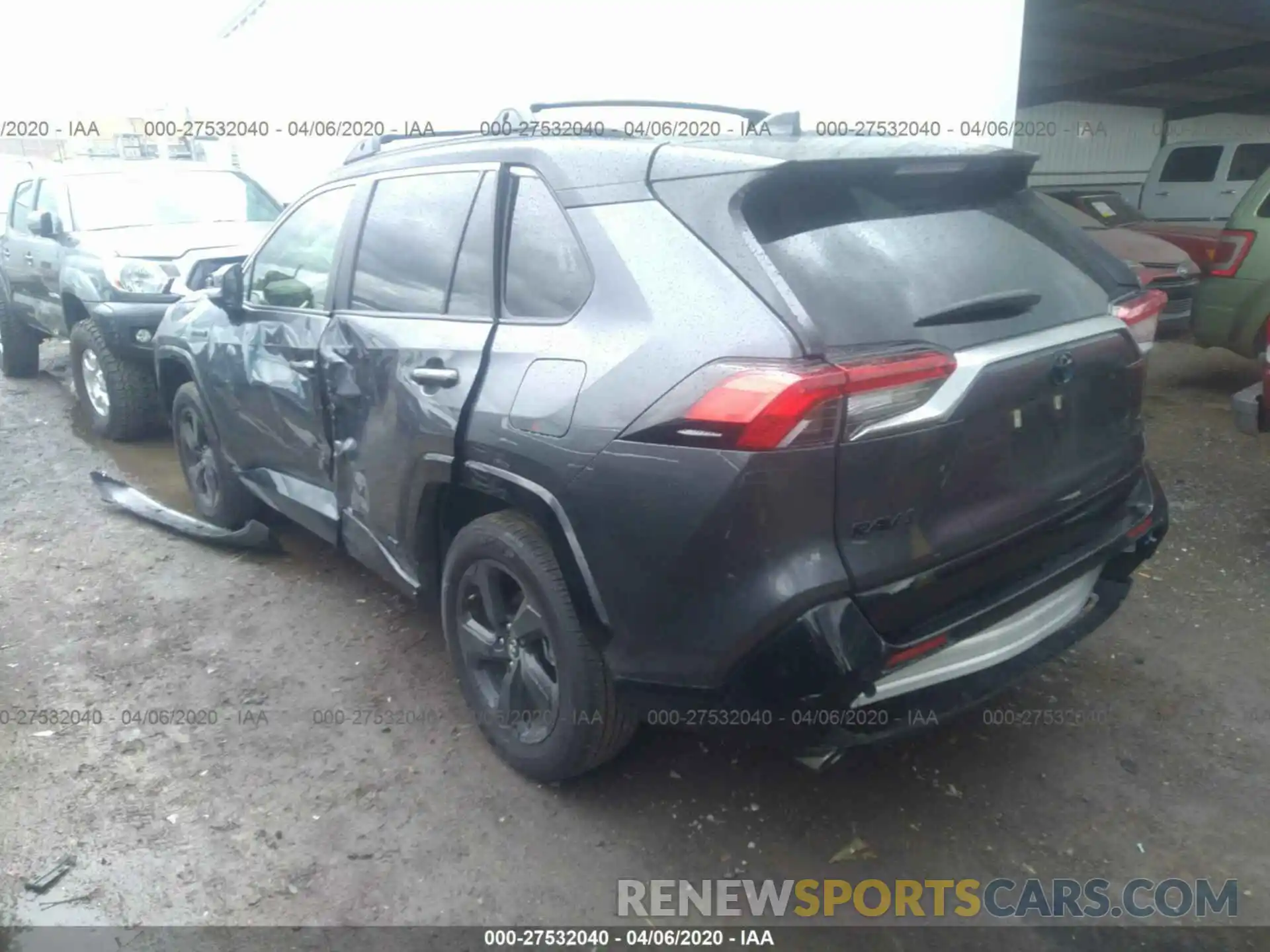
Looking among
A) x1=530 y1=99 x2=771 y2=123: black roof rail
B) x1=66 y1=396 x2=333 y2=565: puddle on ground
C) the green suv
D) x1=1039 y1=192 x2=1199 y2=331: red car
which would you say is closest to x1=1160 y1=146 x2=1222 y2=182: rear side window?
x1=1039 y1=192 x2=1199 y2=331: red car

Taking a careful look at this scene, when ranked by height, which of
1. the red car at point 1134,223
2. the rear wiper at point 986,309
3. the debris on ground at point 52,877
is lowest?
the debris on ground at point 52,877

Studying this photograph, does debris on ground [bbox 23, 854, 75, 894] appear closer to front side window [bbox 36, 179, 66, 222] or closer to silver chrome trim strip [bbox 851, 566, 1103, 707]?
silver chrome trim strip [bbox 851, 566, 1103, 707]

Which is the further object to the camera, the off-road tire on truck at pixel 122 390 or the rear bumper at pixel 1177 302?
the rear bumper at pixel 1177 302

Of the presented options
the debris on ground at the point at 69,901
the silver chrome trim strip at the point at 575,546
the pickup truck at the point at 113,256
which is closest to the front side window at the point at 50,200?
the pickup truck at the point at 113,256

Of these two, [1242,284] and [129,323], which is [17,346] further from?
[1242,284]

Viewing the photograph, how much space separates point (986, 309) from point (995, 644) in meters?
0.84

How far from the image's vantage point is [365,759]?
3.09m

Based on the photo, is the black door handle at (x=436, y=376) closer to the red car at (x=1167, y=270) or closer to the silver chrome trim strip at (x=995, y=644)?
the silver chrome trim strip at (x=995, y=644)

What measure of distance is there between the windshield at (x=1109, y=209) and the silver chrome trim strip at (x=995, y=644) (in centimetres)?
794

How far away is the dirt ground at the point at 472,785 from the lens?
2551mm

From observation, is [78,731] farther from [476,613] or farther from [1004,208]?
[1004,208]

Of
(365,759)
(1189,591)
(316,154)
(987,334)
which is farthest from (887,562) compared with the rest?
(316,154)

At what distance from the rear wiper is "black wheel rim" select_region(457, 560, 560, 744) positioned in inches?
48.6

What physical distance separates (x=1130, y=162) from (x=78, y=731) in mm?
20700
